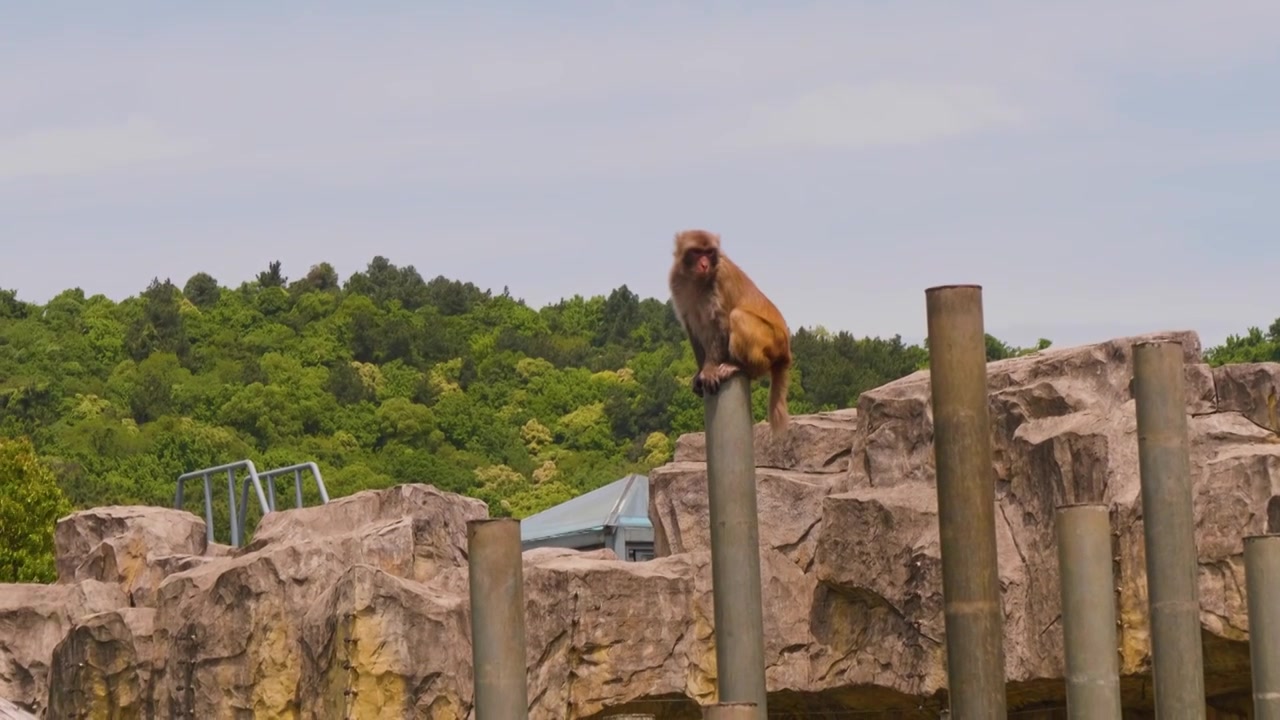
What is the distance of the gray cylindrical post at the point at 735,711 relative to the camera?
961 centimetres

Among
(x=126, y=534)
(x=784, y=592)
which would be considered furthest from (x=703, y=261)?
(x=126, y=534)

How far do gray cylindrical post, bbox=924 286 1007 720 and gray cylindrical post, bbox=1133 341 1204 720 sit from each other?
3212 mm

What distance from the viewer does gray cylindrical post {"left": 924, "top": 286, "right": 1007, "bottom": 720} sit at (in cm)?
938

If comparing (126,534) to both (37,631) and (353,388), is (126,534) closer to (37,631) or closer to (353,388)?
(37,631)

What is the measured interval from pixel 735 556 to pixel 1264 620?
17.4 ft

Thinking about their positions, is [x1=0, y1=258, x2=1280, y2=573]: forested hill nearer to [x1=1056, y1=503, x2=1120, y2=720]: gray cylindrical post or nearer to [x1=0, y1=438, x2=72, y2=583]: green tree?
[x1=0, y1=438, x2=72, y2=583]: green tree

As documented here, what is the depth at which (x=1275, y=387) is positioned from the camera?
1789 cm

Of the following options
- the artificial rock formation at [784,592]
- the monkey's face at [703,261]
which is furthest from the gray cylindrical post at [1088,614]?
the artificial rock formation at [784,592]

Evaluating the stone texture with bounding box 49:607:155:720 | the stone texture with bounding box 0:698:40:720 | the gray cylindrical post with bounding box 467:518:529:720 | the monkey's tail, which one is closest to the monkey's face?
the monkey's tail

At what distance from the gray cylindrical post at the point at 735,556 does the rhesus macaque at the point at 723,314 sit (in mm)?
683

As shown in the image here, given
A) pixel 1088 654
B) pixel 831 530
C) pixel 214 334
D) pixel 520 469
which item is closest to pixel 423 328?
pixel 214 334

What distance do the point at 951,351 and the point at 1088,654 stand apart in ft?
10.2

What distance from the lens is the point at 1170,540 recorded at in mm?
12516

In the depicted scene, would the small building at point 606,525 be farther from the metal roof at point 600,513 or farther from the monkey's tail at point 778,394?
the monkey's tail at point 778,394
